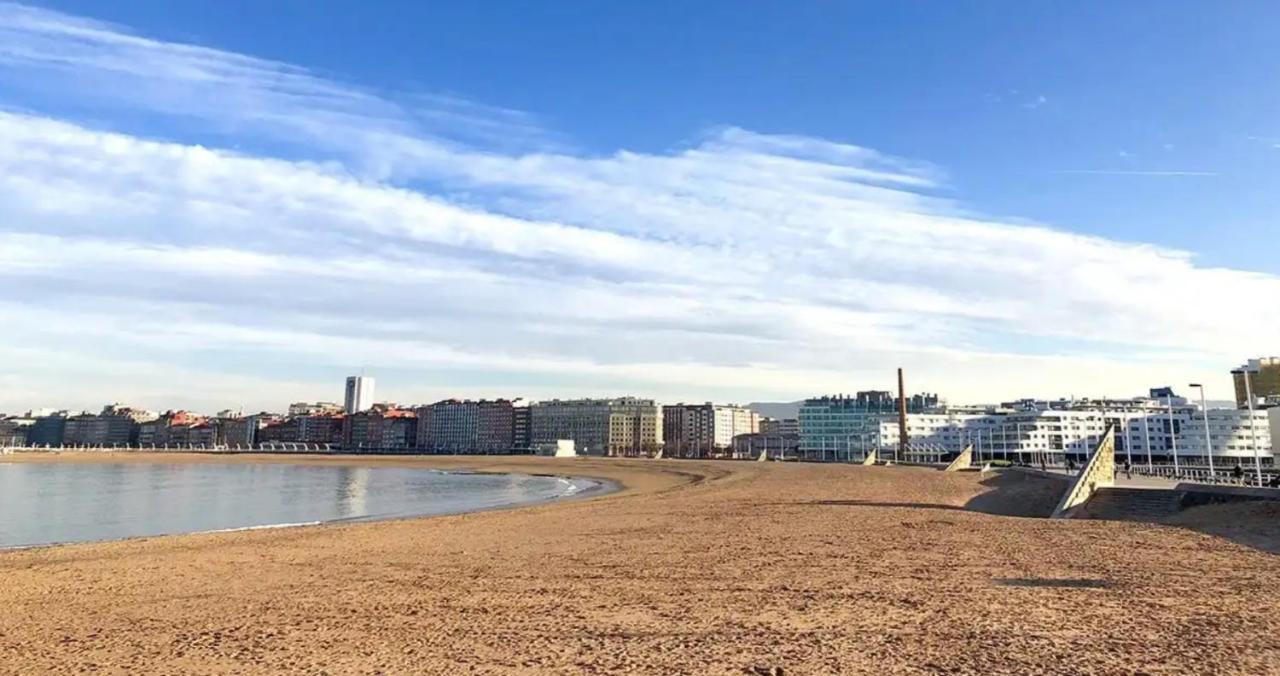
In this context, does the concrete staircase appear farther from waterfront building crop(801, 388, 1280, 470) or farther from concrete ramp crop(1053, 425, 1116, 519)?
waterfront building crop(801, 388, 1280, 470)

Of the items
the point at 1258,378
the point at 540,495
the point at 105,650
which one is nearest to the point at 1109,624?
the point at 105,650

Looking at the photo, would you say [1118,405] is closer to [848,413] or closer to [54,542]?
[848,413]

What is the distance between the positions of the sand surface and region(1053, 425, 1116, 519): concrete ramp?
630cm

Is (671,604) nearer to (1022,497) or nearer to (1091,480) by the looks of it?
(1091,480)

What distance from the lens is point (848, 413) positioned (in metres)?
172

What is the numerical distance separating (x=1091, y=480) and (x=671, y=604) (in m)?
24.4

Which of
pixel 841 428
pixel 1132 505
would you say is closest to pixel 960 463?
pixel 1132 505

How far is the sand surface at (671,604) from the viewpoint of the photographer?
7.74 m

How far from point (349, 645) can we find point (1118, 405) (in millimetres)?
180381

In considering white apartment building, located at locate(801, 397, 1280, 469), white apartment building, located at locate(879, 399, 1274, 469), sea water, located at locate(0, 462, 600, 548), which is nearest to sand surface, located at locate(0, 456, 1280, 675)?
sea water, located at locate(0, 462, 600, 548)

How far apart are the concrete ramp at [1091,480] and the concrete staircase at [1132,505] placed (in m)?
0.29

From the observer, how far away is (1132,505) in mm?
26078

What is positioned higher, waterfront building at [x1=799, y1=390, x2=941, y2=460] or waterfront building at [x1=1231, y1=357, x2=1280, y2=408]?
waterfront building at [x1=1231, y1=357, x2=1280, y2=408]

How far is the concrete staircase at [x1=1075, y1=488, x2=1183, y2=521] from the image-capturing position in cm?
2470
